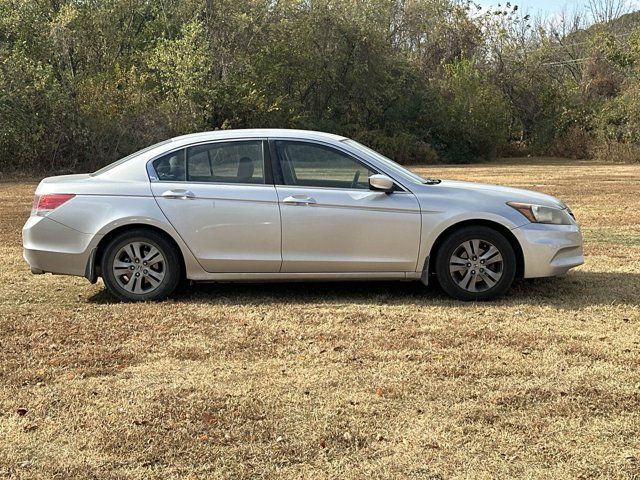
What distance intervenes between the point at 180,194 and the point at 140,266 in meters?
0.74

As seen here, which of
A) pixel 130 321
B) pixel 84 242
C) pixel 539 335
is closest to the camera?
pixel 539 335

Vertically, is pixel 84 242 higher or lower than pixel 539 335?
higher

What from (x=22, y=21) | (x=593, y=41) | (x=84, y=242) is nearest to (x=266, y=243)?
(x=84, y=242)

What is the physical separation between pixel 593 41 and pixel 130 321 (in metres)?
46.6

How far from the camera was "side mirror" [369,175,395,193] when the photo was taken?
703 centimetres

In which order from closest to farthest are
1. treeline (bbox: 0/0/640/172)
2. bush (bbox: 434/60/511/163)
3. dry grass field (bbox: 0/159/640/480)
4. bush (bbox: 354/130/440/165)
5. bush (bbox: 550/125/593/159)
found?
dry grass field (bbox: 0/159/640/480) → treeline (bbox: 0/0/640/172) → bush (bbox: 354/130/440/165) → bush (bbox: 434/60/511/163) → bush (bbox: 550/125/593/159)

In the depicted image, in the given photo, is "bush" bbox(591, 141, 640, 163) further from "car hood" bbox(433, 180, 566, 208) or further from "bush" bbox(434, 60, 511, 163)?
"car hood" bbox(433, 180, 566, 208)

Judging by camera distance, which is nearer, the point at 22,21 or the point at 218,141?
the point at 218,141

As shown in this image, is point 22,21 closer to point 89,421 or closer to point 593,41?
point 89,421

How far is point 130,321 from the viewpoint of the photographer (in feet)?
21.1

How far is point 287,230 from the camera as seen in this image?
23.0 feet

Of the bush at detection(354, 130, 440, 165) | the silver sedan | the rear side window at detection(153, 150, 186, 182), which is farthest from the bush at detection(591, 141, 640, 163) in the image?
the rear side window at detection(153, 150, 186, 182)

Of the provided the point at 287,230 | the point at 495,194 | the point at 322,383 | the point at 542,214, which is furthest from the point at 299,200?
the point at 322,383

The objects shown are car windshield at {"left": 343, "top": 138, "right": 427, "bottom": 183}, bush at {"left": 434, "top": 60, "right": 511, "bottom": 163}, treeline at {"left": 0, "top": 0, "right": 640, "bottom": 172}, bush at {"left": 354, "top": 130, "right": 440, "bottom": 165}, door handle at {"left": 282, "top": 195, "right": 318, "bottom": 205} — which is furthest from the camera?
bush at {"left": 434, "top": 60, "right": 511, "bottom": 163}
